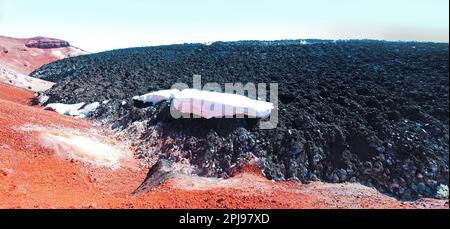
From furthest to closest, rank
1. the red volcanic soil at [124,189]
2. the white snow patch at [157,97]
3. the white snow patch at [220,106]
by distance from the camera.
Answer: the white snow patch at [157,97]
the white snow patch at [220,106]
the red volcanic soil at [124,189]

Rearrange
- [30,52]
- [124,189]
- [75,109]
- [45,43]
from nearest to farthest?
[124,189]
[75,109]
[30,52]
[45,43]

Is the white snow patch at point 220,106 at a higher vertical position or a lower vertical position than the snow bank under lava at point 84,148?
higher

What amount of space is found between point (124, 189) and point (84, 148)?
142 inches

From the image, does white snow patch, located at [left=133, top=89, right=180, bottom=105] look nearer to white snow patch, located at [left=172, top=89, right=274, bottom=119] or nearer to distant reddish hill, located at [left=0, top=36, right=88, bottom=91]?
white snow patch, located at [left=172, top=89, right=274, bottom=119]

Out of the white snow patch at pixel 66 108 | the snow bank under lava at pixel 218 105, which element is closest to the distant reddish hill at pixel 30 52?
the white snow patch at pixel 66 108

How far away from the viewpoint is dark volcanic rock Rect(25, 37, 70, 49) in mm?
81062

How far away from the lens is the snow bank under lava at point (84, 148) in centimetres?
1496

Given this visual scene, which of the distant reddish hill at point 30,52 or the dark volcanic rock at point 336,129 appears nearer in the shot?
the dark volcanic rock at point 336,129

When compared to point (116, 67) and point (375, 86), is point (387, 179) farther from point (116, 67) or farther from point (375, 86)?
point (116, 67)

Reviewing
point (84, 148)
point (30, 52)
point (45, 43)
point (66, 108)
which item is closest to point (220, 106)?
point (84, 148)

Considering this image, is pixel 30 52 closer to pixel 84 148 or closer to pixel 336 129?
pixel 84 148

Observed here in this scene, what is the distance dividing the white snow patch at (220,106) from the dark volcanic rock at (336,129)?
354 millimetres

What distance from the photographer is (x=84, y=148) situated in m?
15.7

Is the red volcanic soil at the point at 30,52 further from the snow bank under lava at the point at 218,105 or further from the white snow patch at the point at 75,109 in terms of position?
the snow bank under lava at the point at 218,105
